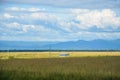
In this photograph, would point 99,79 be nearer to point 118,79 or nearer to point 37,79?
point 118,79

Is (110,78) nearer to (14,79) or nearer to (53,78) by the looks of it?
(53,78)

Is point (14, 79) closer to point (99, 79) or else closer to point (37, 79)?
point (37, 79)

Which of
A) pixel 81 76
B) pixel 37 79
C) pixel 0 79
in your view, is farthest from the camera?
pixel 81 76

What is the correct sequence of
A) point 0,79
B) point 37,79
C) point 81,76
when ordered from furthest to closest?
point 81,76 < point 37,79 < point 0,79

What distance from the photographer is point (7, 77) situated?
20.7m

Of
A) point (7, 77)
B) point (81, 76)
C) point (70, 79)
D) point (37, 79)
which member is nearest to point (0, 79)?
point (7, 77)

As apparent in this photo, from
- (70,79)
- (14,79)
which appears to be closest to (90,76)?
(70,79)

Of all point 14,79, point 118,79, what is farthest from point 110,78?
point 14,79

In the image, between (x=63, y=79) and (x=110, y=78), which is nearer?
(x=63, y=79)

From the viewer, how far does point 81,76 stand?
2288cm

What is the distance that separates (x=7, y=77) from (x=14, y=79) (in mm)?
526

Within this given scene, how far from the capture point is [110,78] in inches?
903

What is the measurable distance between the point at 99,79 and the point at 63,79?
252cm

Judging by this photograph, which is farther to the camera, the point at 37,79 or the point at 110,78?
the point at 110,78
